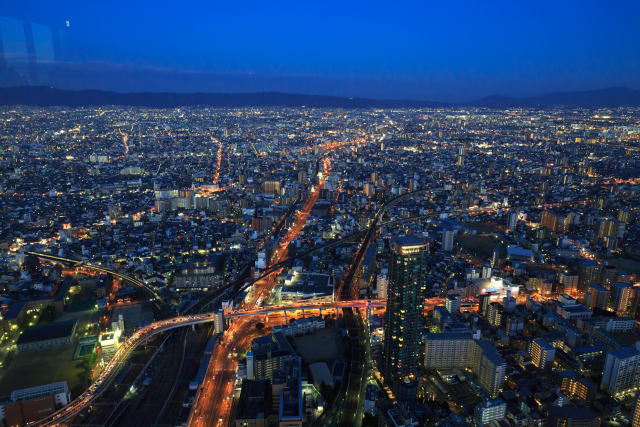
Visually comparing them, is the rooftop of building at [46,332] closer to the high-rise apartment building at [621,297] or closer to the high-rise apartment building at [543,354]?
the high-rise apartment building at [543,354]

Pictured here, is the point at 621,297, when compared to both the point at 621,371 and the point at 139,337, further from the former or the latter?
the point at 139,337

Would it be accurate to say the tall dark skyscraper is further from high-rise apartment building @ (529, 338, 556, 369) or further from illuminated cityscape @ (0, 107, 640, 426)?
high-rise apartment building @ (529, 338, 556, 369)

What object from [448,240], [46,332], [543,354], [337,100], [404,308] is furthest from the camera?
[337,100]

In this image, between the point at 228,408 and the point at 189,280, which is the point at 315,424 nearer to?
the point at 228,408

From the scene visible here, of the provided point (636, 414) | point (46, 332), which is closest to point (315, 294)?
point (46, 332)

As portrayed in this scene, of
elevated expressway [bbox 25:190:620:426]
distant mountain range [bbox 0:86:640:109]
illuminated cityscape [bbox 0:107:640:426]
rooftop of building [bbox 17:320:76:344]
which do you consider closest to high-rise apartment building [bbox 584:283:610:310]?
illuminated cityscape [bbox 0:107:640:426]

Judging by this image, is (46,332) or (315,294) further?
(315,294)

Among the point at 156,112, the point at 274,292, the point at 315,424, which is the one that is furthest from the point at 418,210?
the point at 156,112

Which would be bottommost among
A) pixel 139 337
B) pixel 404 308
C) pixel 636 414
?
pixel 139 337
